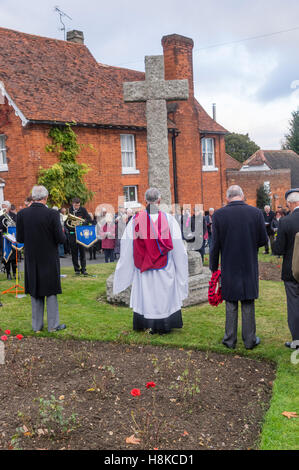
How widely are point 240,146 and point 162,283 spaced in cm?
6340

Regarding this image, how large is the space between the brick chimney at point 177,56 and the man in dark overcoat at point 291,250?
67.5 ft

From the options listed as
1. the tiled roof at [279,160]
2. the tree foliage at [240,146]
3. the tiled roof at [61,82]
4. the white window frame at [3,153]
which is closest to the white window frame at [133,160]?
the tiled roof at [61,82]

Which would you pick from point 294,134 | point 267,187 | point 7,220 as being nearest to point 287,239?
point 7,220

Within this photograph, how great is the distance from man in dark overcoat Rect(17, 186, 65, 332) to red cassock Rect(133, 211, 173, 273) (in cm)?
124

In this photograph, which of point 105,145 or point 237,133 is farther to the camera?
point 237,133

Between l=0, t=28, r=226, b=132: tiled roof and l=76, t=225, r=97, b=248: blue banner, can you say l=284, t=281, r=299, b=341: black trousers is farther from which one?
l=0, t=28, r=226, b=132: tiled roof

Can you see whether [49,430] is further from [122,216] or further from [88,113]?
[88,113]

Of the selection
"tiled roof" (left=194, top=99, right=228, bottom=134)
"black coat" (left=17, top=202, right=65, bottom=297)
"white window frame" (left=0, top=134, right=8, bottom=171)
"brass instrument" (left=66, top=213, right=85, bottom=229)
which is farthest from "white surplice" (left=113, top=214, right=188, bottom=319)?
"tiled roof" (left=194, top=99, right=228, bottom=134)

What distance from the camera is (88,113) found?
73.6 feet

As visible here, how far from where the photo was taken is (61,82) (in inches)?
895

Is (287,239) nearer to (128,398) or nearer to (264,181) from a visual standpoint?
(128,398)

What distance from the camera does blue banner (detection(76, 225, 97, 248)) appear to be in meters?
11.8
